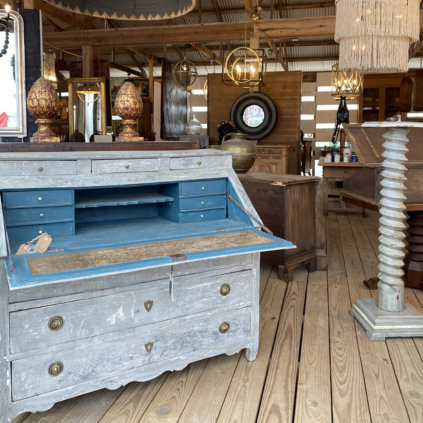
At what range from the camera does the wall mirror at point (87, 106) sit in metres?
7.16

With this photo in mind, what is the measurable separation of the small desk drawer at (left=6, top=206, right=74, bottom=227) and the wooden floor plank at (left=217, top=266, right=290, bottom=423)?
1.07 metres

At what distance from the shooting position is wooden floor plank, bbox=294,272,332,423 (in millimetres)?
2031

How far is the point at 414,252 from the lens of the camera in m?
3.60

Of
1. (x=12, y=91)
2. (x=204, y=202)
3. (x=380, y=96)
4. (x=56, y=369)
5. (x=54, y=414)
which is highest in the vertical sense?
(x=380, y=96)

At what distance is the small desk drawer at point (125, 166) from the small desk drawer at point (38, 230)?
0.98 feet

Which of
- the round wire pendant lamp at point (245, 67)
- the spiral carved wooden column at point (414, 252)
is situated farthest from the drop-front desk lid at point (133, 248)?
the round wire pendant lamp at point (245, 67)

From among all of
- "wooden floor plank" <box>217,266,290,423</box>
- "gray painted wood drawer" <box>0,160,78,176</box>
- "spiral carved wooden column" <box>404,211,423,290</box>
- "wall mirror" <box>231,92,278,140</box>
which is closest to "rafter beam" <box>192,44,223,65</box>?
"wall mirror" <box>231,92,278,140</box>

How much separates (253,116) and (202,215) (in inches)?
251

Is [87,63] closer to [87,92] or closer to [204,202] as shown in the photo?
[87,92]

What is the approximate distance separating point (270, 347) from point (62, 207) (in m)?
1.35

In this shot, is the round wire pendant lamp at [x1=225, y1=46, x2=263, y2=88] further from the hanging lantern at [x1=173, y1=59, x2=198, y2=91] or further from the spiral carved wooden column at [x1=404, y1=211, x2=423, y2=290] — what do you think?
the spiral carved wooden column at [x1=404, y1=211, x2=423, y2=290]

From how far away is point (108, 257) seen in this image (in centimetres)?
187

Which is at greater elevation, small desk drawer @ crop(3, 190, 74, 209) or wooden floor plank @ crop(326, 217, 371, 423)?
small desk drawer @ crop(3, 190, 74, 209)

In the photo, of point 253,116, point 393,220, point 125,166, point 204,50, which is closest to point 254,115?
point 253,116
